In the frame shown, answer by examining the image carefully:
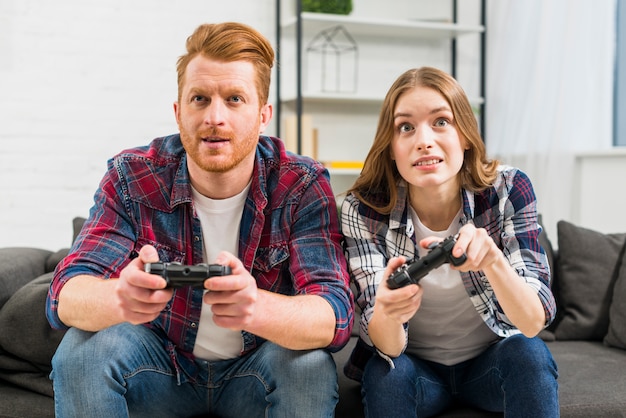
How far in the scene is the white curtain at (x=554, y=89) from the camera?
304 centimetres

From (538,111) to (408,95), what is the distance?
1889 millimetres

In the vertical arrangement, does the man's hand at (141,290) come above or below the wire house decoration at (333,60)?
below

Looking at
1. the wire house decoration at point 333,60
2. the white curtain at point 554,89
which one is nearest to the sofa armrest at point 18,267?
the wire house decoration at point 333,60

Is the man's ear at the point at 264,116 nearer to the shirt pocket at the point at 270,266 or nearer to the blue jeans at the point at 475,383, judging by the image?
the shirt pocket at the point at 270,266

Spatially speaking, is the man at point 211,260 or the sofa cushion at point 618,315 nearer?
the man at point 211,260

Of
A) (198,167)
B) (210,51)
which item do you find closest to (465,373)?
(198,167)

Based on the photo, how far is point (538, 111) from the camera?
3.25 m

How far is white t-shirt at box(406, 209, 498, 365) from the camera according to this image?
153 centimetres

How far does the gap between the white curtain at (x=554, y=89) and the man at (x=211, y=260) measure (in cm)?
184

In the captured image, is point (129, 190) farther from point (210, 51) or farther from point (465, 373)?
point (465, 373)

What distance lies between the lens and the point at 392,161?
1.61 m

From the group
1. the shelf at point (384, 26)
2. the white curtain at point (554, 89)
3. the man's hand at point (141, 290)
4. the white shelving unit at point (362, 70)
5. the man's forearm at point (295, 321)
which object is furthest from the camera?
the white shelving unit at point (362, 70)

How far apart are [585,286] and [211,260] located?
1.12 m

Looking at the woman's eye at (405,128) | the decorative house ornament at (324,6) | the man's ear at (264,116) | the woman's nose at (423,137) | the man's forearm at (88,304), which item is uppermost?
the decorative house ornament at (324,6)
